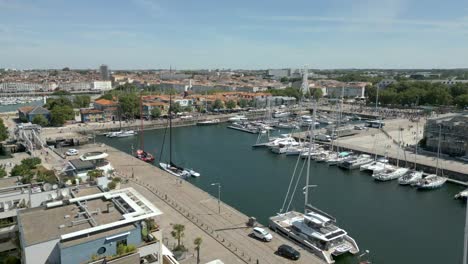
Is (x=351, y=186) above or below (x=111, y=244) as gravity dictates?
below

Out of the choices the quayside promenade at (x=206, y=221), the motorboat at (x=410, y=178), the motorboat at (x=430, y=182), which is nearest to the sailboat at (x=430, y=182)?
the motorboat at (x=430, y=182)

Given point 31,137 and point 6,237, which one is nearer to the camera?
point 6,237

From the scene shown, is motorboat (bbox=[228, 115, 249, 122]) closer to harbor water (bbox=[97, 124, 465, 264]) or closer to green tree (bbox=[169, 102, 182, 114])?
green tree (bbox=[169, 102, 182, 114])

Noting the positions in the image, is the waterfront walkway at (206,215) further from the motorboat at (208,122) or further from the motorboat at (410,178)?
the motorboat at (208,122)

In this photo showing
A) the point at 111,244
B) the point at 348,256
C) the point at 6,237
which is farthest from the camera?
the point at 348,256

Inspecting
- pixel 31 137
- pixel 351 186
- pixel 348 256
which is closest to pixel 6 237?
pixel 348 256

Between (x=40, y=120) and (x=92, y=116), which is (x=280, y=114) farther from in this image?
(x=40, y=120)

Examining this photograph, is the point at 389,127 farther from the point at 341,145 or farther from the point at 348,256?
the point at 348,256
